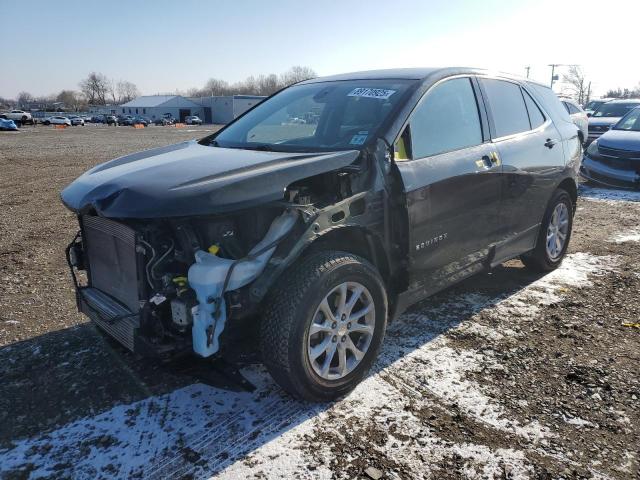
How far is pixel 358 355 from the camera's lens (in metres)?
3.04

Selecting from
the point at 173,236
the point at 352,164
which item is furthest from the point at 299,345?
the point at 352,164

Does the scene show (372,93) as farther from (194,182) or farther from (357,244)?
(194,182)

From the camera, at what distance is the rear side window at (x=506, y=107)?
414 centimetres

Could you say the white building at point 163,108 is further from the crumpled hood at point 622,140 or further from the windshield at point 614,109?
the crumpled hood at point 622,140

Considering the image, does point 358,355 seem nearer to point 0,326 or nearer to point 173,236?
point 173,236

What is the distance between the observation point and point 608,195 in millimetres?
9469

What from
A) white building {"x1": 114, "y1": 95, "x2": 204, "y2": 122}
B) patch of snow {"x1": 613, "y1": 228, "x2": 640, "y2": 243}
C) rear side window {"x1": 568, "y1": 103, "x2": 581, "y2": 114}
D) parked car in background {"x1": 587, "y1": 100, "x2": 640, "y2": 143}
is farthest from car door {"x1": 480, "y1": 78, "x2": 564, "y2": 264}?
white building {"x1": 114, "y1": 95, "x2": 204, "y2": 122}

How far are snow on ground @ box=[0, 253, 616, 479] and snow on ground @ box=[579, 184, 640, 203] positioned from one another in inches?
273

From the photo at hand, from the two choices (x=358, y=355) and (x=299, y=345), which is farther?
(x=358, y=355)

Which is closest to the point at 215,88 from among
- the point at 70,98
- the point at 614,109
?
the point at 70,98

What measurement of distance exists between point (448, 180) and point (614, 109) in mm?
14797

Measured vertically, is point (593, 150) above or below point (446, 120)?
below

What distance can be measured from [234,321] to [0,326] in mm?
2414

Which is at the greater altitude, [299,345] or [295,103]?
[295,103]
